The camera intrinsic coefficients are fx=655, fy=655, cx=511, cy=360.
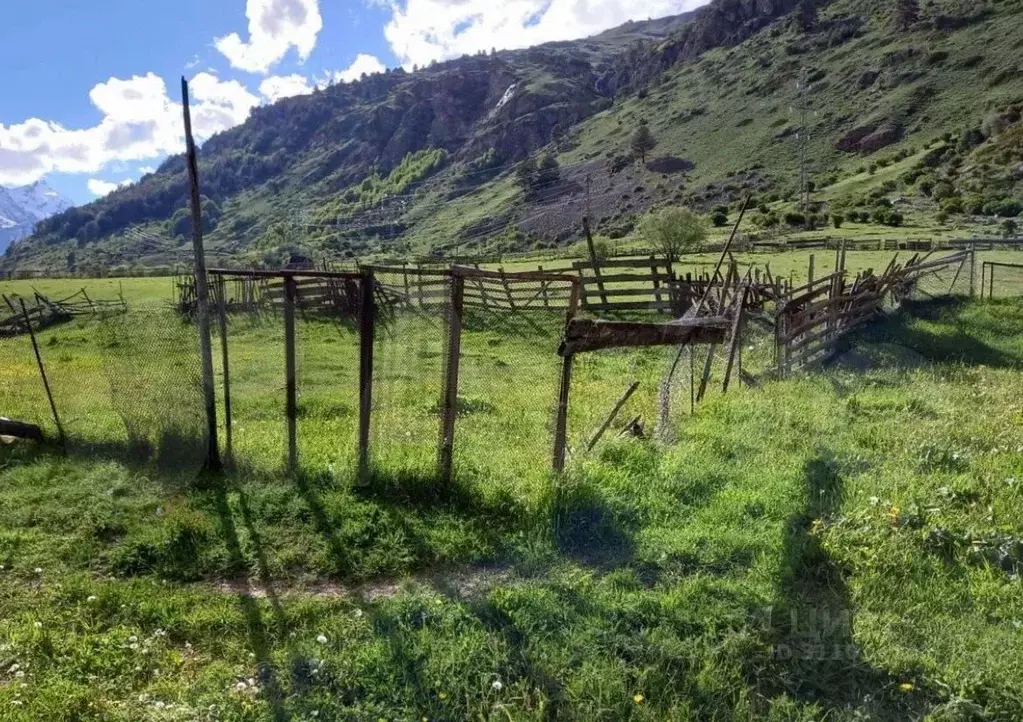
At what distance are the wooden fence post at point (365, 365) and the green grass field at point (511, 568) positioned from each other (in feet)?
0.81

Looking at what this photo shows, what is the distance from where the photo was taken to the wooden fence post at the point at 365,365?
6871 millimetres

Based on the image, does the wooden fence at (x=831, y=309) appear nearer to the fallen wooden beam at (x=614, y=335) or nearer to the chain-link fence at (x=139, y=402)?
the fallen wooden beam at (x=614, y=335)

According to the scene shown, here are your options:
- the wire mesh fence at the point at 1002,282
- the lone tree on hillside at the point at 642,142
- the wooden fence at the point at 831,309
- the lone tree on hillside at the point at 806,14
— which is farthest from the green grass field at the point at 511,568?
the lone tree on hillside at the point at 806,14

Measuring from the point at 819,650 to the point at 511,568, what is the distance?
7.79 ft

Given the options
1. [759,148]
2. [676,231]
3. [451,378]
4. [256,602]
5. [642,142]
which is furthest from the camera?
[642,142]

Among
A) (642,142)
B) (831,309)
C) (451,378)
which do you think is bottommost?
(831,309)

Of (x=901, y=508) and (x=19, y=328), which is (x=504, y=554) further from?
(x=19, y=328)

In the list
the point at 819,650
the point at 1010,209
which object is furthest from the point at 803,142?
the point at 819,650

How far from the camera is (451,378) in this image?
270 inches

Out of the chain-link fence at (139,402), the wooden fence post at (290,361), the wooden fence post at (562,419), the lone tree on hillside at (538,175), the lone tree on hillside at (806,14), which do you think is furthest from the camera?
the lone tree on hillside at (806,14)

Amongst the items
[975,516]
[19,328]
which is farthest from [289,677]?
[19,328]

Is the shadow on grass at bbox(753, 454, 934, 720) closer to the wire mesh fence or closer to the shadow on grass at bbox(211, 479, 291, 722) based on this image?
the shadow on grass at bbox(211, 479, 291, 722)

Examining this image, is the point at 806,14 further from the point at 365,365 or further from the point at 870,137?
the point at 365,365

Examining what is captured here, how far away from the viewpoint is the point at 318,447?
8180mm
